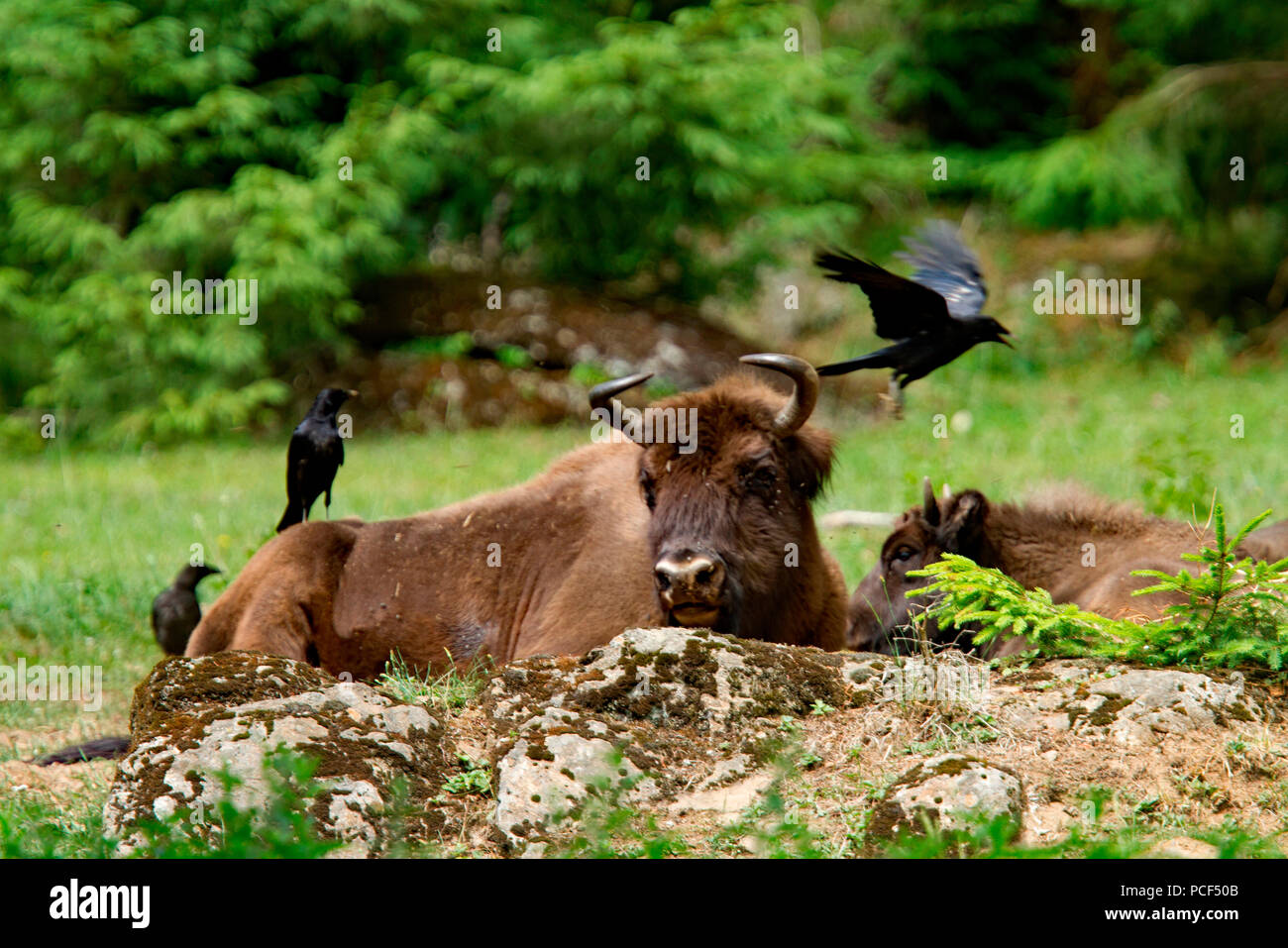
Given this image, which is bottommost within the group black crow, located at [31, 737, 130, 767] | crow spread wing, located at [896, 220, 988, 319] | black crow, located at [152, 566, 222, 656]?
black crow, located at [31, 737, 130, 767]

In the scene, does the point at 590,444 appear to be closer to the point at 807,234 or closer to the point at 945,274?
the point at 945,274

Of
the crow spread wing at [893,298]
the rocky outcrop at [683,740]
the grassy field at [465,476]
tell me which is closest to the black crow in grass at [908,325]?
the crow spread wing at [893,298]

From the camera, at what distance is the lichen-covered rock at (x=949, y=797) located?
424 centimetres

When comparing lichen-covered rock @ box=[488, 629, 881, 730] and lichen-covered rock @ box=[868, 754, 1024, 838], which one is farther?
lichen-covered rock @ box=[488, 629, 881, 730]

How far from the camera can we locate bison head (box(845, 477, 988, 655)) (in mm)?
7457

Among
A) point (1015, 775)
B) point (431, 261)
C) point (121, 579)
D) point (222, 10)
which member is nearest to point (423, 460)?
point (121, 579)

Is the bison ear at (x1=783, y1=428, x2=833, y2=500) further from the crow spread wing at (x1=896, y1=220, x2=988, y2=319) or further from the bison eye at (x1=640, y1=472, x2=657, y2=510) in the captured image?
the crow spread wing at (x1=896, y1=220, x2=988, y2=319)

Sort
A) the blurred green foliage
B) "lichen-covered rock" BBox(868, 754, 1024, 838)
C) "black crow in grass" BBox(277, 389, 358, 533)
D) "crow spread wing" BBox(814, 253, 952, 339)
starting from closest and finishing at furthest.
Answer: "lichen-covered rock" BBox(868, 754, 1024, 838), "crow spread wing" BBox(814, 253, 952, 339), "black crow in grass" BBox(277, 389, 358, 533), the blurred green foliage

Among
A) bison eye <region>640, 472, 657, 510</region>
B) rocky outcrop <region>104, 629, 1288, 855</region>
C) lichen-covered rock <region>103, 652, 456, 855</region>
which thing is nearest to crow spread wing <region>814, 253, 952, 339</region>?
bison eye <region>640, 472, 657, 510</region>

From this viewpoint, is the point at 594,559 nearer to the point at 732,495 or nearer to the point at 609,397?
the point at 609,397

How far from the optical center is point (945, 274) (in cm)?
854

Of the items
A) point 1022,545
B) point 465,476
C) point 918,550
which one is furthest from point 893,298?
point 465,476

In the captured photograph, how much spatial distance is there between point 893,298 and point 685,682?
304cm

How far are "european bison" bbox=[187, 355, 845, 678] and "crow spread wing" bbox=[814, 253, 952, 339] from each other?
718mm
